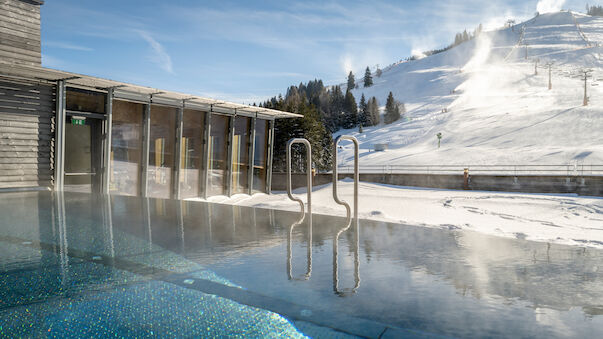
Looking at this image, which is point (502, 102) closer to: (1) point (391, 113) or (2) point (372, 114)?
(1) point (391, 113)

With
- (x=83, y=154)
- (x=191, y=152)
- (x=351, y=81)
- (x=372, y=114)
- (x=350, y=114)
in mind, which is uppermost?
(x=351, y=81)

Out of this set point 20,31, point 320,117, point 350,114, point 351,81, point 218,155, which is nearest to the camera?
point 20,31

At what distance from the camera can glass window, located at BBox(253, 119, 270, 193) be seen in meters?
15.8

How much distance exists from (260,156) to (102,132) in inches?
252

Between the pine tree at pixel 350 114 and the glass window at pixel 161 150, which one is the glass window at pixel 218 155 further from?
the pine tree at pixel 350 114

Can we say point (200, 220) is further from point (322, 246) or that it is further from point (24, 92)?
point (24, 92)

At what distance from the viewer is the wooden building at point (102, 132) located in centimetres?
987

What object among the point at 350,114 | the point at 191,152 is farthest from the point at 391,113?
the point at 191,152

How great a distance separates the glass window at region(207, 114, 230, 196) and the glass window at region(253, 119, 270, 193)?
154cm

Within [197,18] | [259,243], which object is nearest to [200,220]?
[259,243]

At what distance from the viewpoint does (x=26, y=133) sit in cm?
995

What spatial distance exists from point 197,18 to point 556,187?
71.2 feet

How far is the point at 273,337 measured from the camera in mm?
2203

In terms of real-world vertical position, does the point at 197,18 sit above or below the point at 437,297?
above
